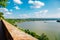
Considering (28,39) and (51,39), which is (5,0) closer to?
(28,39)

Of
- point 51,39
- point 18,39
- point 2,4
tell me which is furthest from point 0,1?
point 51,39

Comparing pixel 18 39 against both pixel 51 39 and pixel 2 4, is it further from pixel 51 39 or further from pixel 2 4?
pixel 51 39

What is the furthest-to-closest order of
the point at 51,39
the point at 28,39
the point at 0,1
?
1. the point at 51,39
2. the point at 0,1
3. the point at 28,39

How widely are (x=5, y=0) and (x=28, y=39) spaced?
914 centimetres

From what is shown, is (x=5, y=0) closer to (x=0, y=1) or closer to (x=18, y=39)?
(x=0, y=1)

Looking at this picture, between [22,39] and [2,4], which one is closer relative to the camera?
[22,39]

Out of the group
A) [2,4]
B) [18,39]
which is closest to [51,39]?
[2,4]

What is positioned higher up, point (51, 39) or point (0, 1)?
point (0, 1)

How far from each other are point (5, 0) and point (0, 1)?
0.38m

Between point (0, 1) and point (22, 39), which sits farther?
point (0, 1)

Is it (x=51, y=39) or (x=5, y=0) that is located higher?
(x=5, y=0)

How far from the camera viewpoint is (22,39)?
1.90 meters

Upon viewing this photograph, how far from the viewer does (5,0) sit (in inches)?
422

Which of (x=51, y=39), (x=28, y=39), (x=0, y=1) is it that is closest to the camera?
(x=28, y=39)
